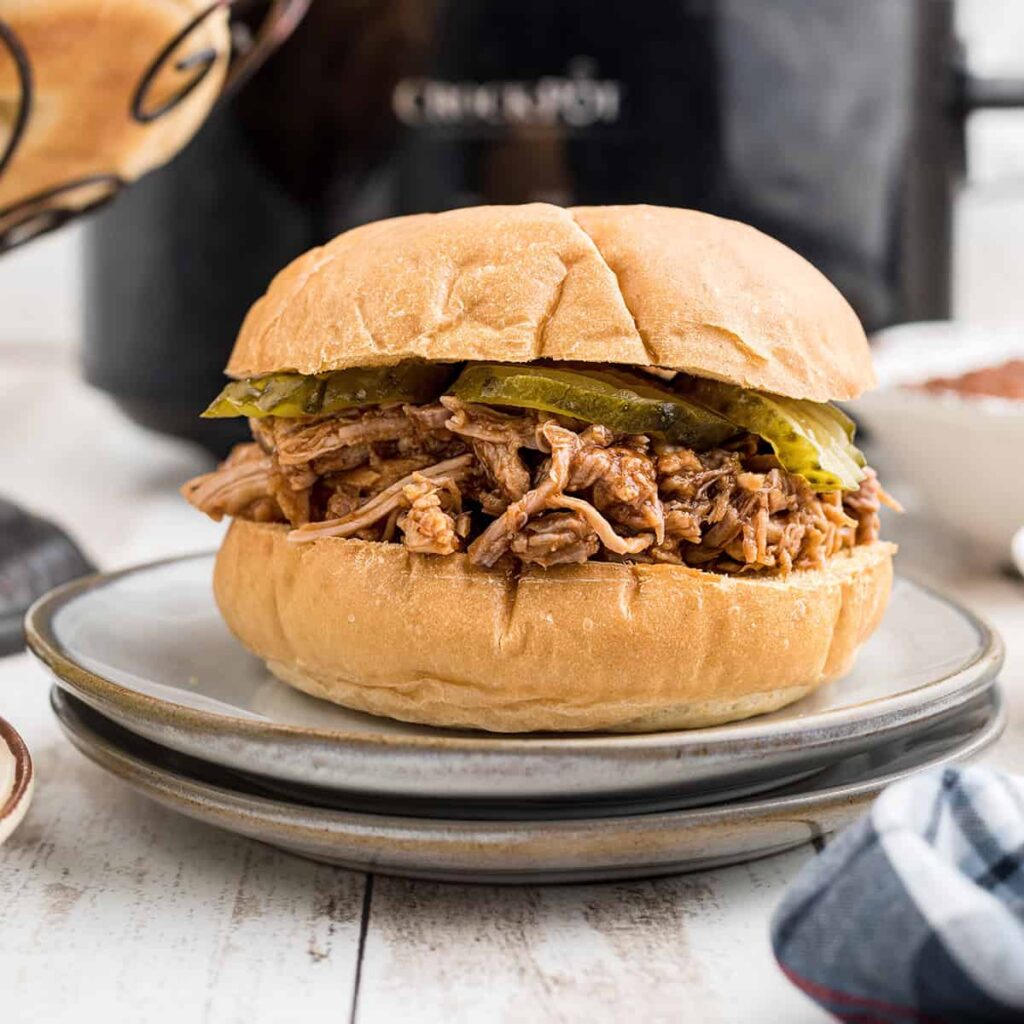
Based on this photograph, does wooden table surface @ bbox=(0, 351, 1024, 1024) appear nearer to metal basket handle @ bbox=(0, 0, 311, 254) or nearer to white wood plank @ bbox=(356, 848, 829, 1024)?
white wood plank @ bbox=(356, 848, 829, 1024)

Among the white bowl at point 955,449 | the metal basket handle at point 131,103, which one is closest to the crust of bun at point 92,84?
the metal basket handle at point 131,103

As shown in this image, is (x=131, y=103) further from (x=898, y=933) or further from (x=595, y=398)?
(x=898, y=933)

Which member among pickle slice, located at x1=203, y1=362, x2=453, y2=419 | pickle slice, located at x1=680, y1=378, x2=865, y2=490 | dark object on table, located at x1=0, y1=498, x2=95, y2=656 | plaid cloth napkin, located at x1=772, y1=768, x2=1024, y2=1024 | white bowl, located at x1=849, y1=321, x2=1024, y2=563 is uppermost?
pickle slice, located at x1=203, y1=362, x2=453, y2=419

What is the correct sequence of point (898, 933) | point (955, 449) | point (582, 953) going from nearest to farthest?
point (898, 933), point (582, 953), point (955, 449)

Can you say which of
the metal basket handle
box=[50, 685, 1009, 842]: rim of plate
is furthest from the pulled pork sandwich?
the metal basket handle

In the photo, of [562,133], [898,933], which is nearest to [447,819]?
[898,933]

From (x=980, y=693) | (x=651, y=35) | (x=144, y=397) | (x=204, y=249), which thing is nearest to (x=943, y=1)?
(x=651, y=35)

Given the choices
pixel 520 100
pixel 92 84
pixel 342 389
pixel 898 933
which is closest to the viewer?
pixel 898 933
